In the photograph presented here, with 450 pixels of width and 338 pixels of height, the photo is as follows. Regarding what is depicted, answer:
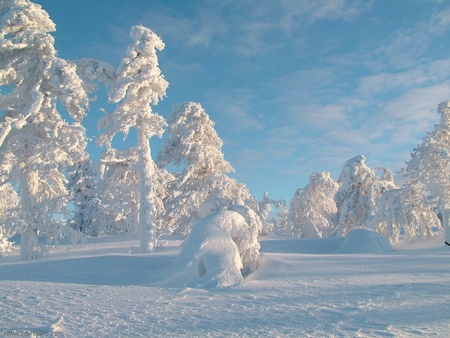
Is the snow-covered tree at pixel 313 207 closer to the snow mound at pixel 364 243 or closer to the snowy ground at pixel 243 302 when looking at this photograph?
the snow mound at pixel 364 243

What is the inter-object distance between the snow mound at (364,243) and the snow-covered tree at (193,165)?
272 inches

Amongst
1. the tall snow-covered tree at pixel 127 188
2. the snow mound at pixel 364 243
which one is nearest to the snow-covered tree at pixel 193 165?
the tall snow-covered tree at pixel 127 188

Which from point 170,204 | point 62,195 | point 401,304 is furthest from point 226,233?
point 170,204

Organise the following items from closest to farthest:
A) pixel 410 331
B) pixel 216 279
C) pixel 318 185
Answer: pixel 410 331 → pixel 216 279 → pixel 318 185

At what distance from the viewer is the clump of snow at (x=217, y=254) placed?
8.32 m

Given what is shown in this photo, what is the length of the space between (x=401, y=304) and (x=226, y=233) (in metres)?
4.81

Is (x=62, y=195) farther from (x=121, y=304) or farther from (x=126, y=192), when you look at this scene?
(x=121, y=304)

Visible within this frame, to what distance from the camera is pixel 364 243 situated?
59.8 feet

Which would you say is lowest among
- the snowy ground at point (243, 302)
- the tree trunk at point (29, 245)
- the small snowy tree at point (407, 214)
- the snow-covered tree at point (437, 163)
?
the snowy ground at point (243, 302)

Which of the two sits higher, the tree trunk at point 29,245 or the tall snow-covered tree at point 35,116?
the tall snow-covered tree at point 35,116

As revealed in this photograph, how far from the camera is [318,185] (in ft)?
104

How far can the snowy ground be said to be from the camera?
17.2ft

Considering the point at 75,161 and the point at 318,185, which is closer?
the point at 75,161

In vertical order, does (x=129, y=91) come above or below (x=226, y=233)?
above
